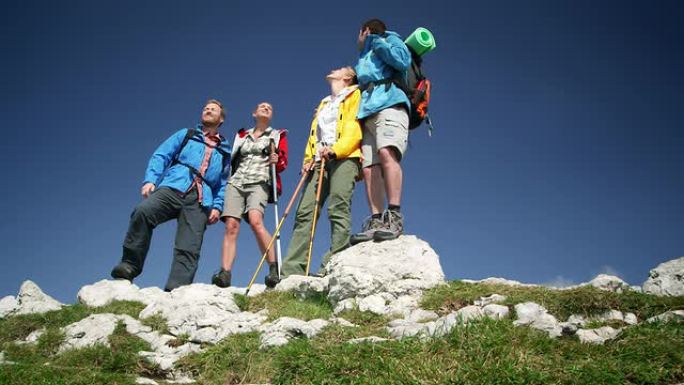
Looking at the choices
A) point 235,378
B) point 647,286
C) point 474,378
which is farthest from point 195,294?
point 647,286

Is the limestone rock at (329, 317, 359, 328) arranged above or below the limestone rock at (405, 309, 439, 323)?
below

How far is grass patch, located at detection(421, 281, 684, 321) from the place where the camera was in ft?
18.9

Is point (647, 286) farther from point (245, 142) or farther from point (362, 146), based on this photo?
point (245, 142)

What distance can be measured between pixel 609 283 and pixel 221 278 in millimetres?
6098

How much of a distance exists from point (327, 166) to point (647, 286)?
208 inches

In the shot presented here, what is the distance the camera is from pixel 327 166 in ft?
30.1

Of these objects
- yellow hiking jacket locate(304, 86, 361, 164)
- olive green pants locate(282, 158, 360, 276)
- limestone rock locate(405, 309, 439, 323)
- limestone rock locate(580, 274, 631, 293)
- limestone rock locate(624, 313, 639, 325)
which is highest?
yellow hiking jacket locate(304, 86, 361, 164)

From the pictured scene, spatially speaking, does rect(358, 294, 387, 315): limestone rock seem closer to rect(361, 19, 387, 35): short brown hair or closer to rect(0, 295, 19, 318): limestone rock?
rect(361, 19, 387, 35): short brown hair

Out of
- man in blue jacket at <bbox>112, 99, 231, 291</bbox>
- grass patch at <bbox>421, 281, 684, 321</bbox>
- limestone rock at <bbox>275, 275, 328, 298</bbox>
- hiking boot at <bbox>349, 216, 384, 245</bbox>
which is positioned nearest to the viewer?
grass patch at <bbox>421, 281, 684, 321</bbox>

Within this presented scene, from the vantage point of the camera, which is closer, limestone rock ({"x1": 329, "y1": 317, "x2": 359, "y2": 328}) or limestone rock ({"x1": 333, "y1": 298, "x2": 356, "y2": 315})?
limestone rock ({"x1": 329, "y1": 317, "x2": 359, "y2": 328})

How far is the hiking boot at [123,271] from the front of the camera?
9.16 m

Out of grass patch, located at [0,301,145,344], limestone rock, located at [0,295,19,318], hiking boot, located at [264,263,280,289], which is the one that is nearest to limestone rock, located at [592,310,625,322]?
hiking boot, located at [264,263,280,289]

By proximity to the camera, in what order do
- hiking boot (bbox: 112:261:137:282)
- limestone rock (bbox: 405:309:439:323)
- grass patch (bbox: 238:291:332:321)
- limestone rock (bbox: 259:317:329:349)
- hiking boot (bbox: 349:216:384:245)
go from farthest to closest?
hiking boot (bbox: 112:261:137:282) < hiking boot (bbox: 349:216:384:245) < grass patch (bbox: 238:291:332:321) < limestone rock (bbox: 405:309:439:323) < limestone rock (bbox: 259:317:329:349)

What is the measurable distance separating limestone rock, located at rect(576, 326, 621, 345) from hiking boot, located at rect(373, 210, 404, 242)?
320 centimetres
